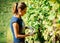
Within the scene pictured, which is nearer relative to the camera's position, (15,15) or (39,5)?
(15,15)

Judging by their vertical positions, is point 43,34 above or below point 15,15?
below

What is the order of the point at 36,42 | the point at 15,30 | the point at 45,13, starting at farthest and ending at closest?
the point at 36,42, the point at 45,13, the point at 15,30

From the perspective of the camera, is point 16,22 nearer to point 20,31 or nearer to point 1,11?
point 20,31

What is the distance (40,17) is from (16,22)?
1022mm

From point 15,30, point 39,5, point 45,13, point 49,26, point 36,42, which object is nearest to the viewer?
point 15,30

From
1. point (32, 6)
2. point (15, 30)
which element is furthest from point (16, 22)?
point (32, 6)

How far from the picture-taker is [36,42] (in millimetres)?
5656

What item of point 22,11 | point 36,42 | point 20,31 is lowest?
point 36,42

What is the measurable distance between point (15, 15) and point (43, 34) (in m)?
0.93

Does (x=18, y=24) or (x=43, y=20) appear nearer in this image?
(x=18, y=24)

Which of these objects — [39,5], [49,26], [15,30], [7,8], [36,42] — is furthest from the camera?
[7,8]

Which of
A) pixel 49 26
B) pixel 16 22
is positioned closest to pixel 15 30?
pixel 16 22

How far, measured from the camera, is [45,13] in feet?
16.1

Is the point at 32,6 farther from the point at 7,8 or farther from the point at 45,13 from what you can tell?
the point at 7,8
